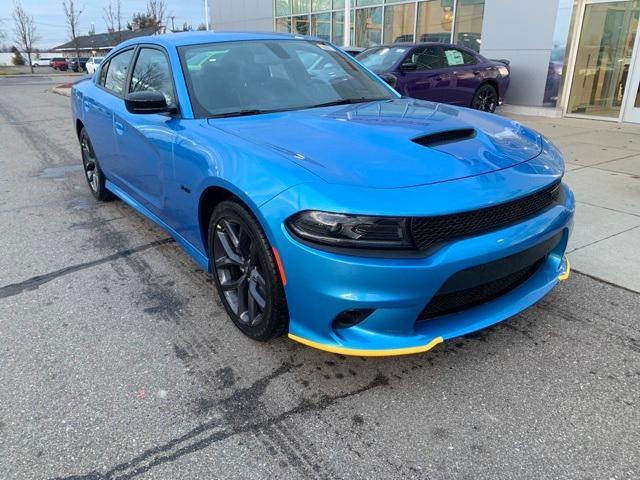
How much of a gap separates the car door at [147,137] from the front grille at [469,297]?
6.12ft

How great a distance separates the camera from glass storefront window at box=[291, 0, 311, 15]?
1858 centimetres

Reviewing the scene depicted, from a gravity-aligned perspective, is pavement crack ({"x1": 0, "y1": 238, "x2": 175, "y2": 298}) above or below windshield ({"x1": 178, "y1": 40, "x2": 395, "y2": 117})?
below

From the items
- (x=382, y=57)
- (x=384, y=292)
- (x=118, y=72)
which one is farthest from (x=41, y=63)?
(x=384, y=292)

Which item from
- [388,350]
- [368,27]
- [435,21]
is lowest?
[388,350]

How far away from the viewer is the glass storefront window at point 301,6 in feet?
61.0

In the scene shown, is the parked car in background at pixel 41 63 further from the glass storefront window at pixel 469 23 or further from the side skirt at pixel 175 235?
the side skirt at pixel 175 235

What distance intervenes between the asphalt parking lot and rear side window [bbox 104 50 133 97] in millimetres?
1803

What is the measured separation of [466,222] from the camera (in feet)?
7.29

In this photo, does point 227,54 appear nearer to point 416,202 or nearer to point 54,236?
point 416,202

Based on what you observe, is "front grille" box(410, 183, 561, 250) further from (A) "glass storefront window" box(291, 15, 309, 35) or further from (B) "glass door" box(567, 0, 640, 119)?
(A) "glass storefront window" box(291, 15, 309, 35)

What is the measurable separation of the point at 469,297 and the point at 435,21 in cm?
1246

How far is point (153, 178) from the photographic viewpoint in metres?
3.60

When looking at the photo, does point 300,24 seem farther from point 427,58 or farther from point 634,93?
point 634,93

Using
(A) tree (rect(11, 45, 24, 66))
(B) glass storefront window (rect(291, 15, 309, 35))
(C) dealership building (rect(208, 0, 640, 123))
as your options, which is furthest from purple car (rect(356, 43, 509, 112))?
(A) tree (rect(11, 45, 24, 66))
